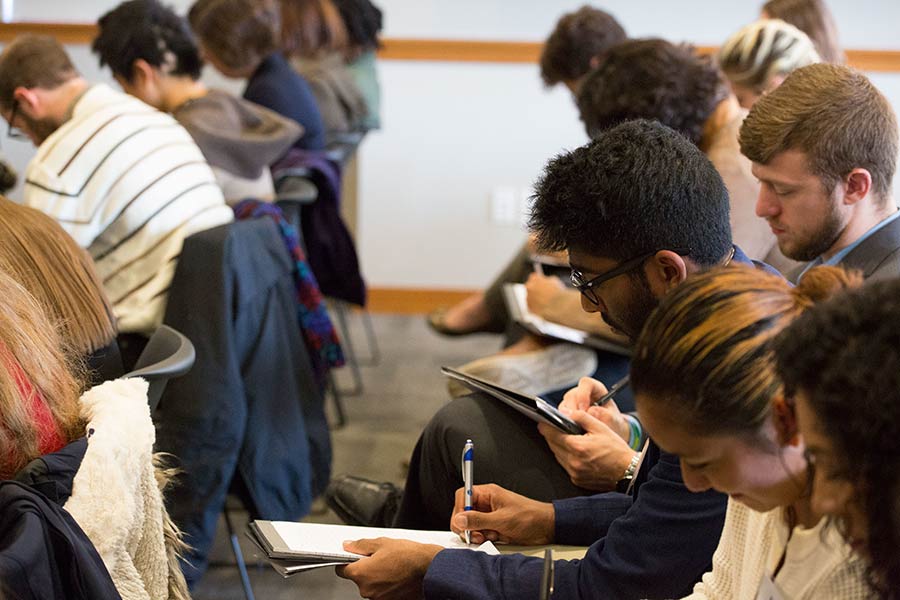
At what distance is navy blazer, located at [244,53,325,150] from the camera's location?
354cm

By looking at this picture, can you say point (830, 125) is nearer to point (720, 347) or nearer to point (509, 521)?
point (509, 521)

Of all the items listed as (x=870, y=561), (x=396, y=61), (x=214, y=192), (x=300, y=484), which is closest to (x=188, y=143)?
(x=214, y=192)

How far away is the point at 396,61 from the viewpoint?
494 cm

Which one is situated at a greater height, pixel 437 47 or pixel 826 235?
pixel 826 235

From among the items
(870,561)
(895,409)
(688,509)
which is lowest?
(688,509)

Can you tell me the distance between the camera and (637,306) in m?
1.42

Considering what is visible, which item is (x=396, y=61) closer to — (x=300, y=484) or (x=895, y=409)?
(x=300, y=484)

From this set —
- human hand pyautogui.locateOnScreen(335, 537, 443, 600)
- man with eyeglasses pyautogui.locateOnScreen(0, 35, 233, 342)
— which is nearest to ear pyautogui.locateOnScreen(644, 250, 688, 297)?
human hand pyautogui.locateOnScreen(335, 537, 443, 600)

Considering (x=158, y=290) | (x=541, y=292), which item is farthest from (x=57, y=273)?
(x=541, y=292)

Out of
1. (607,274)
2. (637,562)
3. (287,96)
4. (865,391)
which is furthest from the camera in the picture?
(287,96)

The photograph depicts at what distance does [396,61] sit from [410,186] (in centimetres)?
55

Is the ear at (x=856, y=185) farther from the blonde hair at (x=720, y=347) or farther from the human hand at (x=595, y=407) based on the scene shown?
the blonde hair at (x=720, y=347)

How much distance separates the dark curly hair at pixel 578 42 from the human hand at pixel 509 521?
2.02 m

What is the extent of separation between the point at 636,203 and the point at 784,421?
0.48 metres
